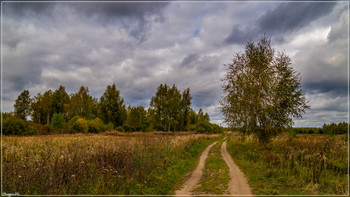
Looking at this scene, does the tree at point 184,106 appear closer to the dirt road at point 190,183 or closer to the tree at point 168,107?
the tree at point 168,107

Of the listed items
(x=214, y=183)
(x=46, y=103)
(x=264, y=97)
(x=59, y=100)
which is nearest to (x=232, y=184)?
(x=214, y=183)

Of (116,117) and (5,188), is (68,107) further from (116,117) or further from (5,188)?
(5,188)

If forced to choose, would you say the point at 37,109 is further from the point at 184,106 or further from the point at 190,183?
the point at 190,183

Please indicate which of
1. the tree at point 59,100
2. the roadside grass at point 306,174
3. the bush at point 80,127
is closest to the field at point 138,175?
the roadside grass at point 306,174

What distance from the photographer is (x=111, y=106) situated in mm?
50188

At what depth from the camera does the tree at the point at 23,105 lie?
5947 cm

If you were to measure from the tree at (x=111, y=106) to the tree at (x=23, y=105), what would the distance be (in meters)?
27.5

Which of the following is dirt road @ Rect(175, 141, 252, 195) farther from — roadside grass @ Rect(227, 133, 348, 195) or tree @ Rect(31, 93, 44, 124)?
tree @ Rect(31, 93, 44, 124)

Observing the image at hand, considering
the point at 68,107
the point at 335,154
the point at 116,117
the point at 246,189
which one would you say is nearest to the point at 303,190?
the point at 246,189

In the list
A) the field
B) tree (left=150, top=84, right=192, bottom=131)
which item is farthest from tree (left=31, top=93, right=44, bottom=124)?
the field

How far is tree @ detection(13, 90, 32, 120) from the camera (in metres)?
59.5

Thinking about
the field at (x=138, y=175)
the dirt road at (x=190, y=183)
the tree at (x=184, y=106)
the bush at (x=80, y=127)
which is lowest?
the dirt road at (x=190, y=183)

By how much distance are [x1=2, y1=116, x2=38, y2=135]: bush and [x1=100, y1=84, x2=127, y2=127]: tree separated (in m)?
22.0

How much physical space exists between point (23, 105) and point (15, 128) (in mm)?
41820
